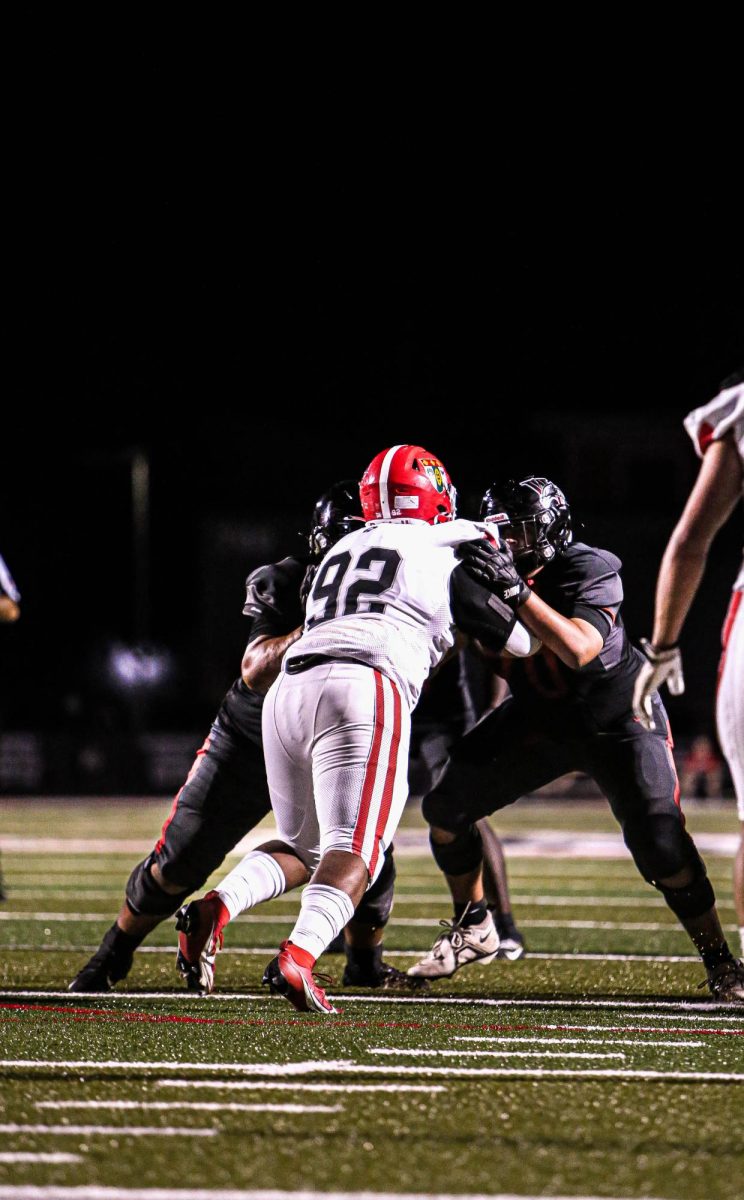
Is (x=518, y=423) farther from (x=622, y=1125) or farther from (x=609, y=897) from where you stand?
(x=622, y=1125)

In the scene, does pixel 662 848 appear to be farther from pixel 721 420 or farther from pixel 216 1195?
pixel 216 1195

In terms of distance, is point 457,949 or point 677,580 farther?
point 457,949

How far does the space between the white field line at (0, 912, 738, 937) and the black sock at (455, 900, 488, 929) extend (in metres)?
1.84

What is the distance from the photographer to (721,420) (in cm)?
367

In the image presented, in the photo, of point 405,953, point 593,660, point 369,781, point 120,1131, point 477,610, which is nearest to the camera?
point 120,1131

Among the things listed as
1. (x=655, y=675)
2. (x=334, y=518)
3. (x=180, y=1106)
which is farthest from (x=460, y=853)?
(x=180, y=1106)

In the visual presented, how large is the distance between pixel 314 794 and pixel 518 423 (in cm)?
3146

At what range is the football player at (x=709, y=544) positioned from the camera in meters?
3.65

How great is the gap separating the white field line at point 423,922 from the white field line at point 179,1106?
14.0 feet

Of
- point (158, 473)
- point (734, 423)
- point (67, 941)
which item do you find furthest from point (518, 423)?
point (734, 423)

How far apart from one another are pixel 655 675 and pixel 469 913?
1.84m

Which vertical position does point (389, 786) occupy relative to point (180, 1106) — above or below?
above

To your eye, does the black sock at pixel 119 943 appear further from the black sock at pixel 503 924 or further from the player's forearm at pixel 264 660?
the black sock at pixel 503 924

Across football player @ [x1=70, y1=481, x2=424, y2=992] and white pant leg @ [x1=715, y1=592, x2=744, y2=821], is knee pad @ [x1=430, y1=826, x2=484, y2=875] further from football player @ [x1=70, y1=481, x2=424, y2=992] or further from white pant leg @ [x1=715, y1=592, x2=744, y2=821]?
white pant leg @ [x1=715, y1=592, x2=744, y2=821]
